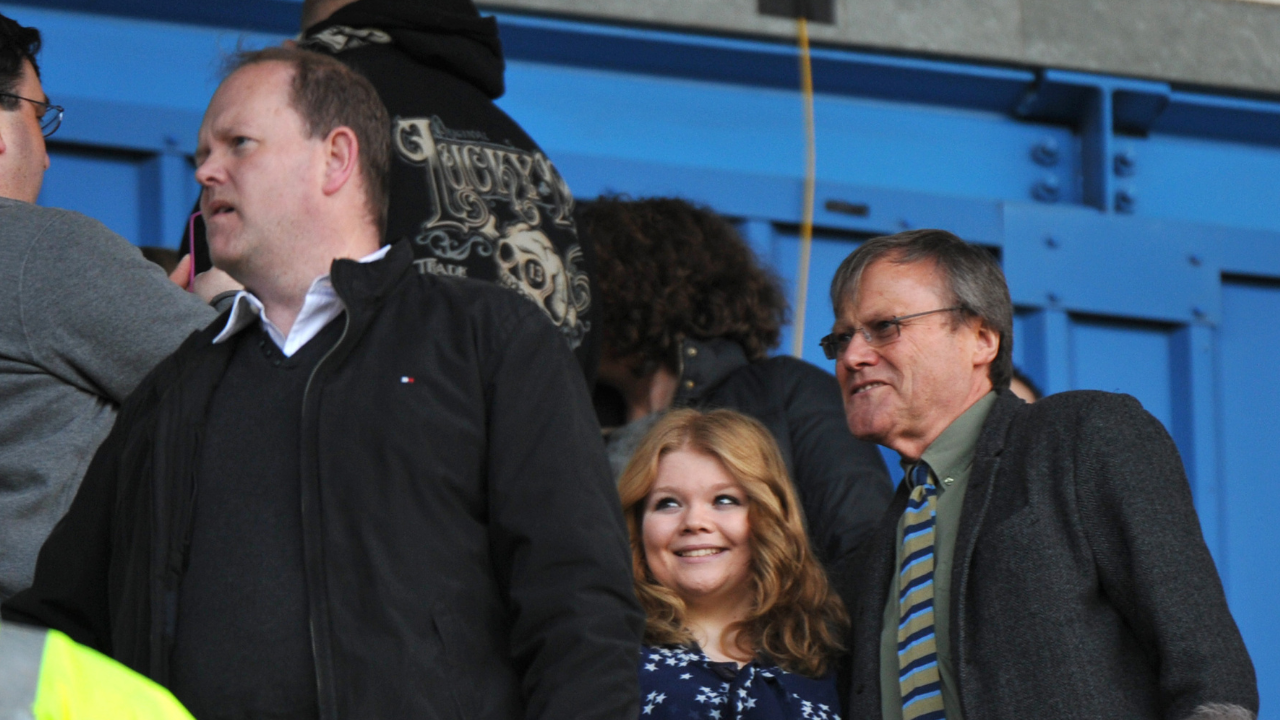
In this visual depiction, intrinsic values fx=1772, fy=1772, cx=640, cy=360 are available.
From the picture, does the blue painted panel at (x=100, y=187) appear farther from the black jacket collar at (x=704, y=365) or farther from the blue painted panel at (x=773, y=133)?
the black jacket collar at (x=704, y=365)

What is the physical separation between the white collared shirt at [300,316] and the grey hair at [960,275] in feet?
3.42

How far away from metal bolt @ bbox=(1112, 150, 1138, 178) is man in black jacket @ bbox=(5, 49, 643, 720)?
2.85 metres

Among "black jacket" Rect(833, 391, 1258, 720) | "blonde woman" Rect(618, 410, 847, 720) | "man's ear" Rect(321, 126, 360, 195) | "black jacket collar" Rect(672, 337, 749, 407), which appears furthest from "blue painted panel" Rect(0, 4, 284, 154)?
"black jacket" Rect(833, 391, 1258, 720)

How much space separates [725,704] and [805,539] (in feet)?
1.19

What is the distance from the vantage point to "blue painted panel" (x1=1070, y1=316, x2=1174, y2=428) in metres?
4.43

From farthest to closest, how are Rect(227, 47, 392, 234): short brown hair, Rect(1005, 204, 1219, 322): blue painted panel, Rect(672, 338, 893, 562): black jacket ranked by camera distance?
1. Rect(1005, 204, 1219, 322): blue painted panel
2. Rect(672, 338, 893, 562): black jacket
3. Rect(227, 47, 392, 234): short brown hair

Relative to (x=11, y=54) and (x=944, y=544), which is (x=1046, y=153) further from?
(x=11, y=54)

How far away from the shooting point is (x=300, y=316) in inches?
82.2

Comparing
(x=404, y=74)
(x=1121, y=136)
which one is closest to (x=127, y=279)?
(x=404, y=74)

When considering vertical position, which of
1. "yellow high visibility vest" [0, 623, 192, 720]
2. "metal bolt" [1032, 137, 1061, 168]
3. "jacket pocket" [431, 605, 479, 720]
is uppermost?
"metal bolt" [1032, 137, 1061, 168]

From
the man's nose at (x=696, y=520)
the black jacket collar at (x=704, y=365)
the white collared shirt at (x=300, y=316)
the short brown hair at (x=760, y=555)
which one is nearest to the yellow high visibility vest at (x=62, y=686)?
the white collared shirt at (x=300, y=316)

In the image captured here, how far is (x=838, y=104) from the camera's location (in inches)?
175

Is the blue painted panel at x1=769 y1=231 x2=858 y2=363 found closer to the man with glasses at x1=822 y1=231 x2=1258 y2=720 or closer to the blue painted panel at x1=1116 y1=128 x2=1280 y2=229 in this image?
the blue painted panel at x1=1116 y1=128 x2=1280 y2=229

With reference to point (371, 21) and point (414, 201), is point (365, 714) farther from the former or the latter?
point (371, 21)
